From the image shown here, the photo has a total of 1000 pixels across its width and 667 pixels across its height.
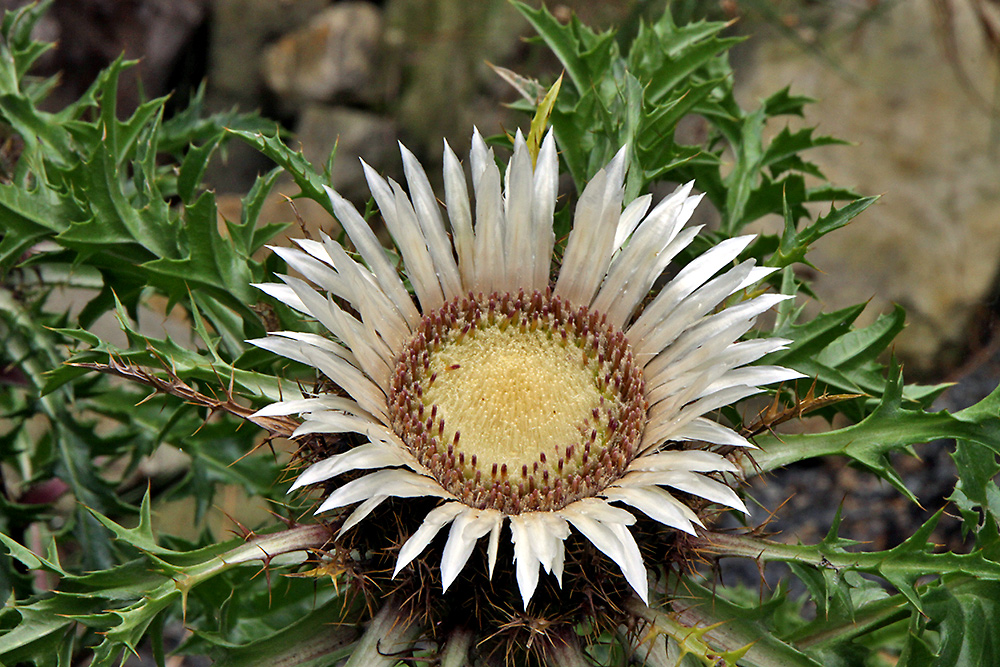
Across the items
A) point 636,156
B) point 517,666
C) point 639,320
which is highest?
point 636,156

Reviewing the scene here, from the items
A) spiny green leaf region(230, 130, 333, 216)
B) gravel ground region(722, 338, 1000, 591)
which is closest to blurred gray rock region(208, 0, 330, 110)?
gravel ground region(722, 338, 1000, 591)

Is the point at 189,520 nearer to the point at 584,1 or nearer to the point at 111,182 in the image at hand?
the point at 111,182

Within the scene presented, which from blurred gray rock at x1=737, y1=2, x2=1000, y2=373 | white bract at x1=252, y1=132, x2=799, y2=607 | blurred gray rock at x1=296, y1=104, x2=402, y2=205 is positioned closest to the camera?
white bract at x1=252, y1=132, x2=799, y2=607

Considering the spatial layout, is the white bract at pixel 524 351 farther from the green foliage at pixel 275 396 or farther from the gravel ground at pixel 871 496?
the gravel ground at pixel 871 496

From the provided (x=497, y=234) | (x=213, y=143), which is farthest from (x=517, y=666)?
(x=213, y=143)

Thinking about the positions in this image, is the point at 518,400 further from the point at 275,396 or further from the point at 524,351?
the point at 275,396

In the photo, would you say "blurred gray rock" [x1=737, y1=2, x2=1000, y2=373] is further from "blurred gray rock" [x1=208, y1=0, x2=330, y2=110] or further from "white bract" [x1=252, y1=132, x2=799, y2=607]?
"white bract" [x1=252, y1=132, x2=799, y2=607]

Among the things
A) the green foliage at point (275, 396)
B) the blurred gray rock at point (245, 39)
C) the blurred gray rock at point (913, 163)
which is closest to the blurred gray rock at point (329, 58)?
the blurred gray rock at point (245, 39)

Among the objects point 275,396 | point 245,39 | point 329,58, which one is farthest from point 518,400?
point 245,39
